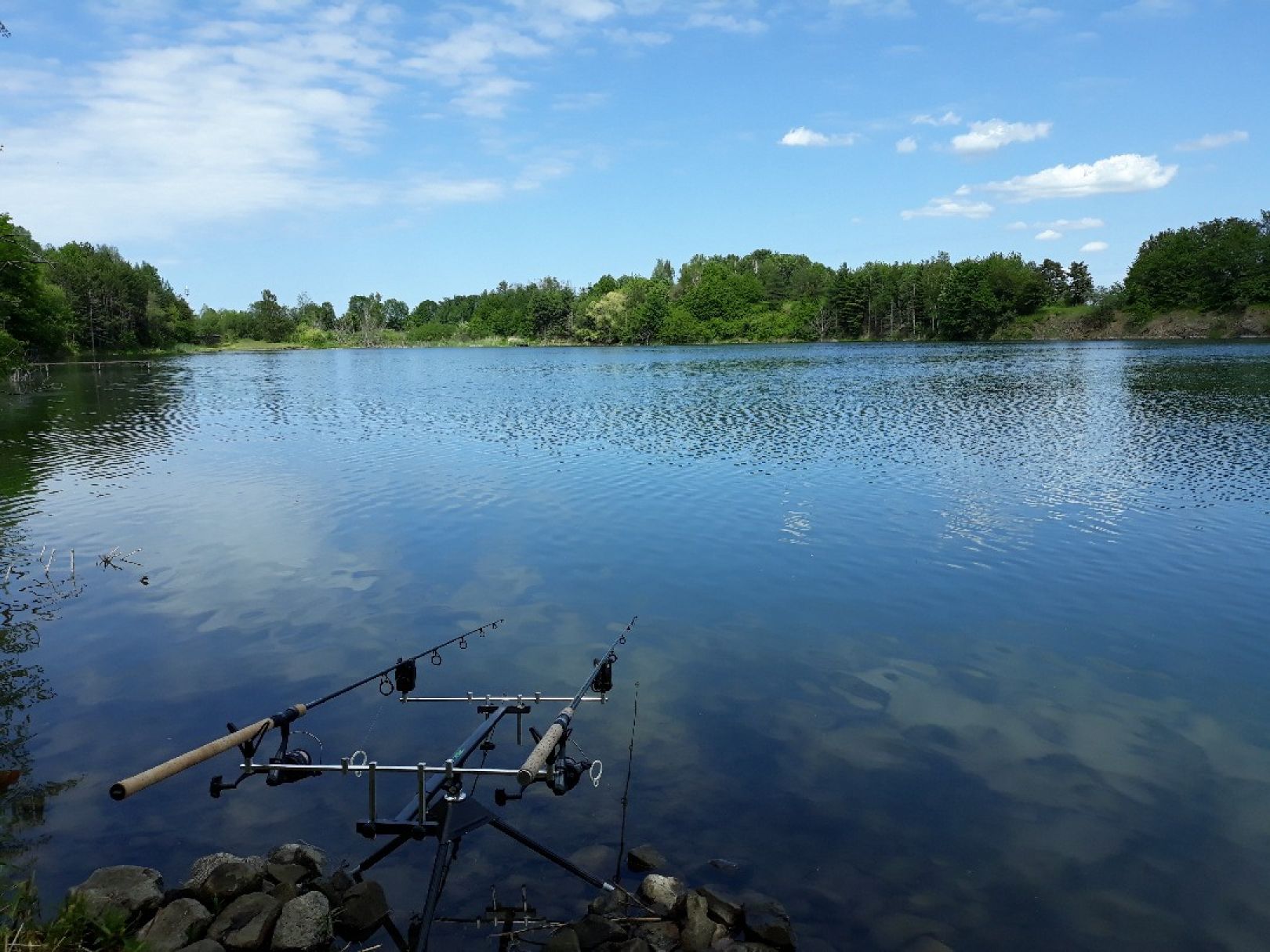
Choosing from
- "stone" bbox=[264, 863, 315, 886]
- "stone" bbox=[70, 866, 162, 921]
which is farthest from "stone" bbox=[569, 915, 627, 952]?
"stone" bbox=[70, 866, 162, 921]

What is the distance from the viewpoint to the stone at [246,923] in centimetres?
834

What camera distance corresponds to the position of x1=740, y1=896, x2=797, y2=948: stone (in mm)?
8648

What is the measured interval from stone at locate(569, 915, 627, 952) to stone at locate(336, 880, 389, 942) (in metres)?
2.21

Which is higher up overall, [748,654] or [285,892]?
[285,892]

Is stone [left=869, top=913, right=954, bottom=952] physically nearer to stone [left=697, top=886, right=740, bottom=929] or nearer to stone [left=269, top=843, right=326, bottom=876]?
stone [left=697, top=886, right=740, bottom=929]

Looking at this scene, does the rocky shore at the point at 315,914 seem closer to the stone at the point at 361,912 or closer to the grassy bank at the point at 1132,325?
the stone at the point at 361,912

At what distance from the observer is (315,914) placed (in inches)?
341

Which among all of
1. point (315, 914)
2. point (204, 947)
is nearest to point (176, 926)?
point (204, 947)

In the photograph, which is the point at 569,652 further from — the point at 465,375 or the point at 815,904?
the point at 465,375

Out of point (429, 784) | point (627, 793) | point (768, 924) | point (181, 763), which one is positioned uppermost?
point (181, 763)

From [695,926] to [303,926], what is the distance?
4.07 m

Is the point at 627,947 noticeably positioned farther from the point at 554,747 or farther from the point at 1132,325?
the point at 1132,325

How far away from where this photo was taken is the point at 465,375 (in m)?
107

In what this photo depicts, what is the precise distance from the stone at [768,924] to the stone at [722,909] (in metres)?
0.10
